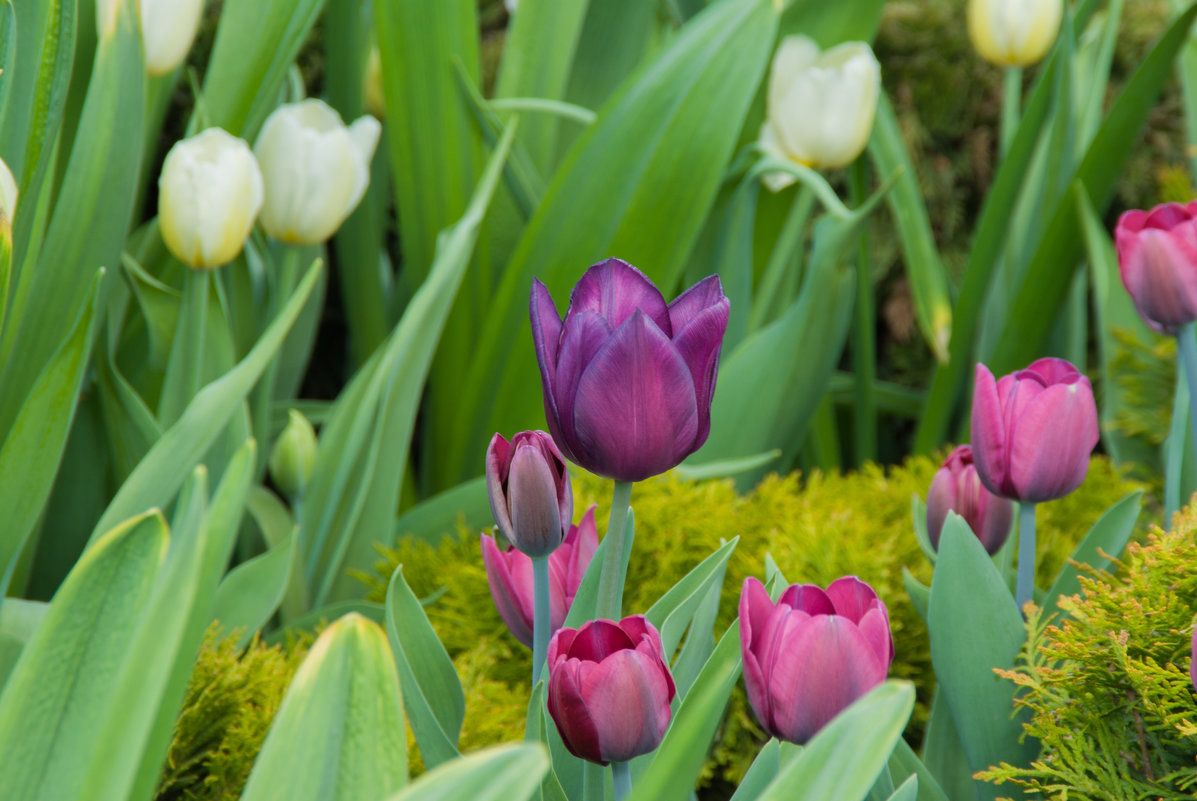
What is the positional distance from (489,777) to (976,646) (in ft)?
1.10

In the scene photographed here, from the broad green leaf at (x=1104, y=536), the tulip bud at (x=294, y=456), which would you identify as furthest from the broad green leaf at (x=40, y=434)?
the broad green leaf at (x=1104, y=536)

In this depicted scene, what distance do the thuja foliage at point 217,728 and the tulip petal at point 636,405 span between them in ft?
1.07

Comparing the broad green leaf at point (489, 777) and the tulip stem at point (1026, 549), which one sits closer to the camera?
the broad green leaf at point (489, 777)

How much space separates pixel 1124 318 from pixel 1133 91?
25cm

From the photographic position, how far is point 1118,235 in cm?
61

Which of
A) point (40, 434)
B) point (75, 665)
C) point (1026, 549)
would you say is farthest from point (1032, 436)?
point (40, 434)

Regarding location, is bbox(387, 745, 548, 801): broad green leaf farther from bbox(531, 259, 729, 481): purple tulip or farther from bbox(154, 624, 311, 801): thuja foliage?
bbox(154, 624, 311, 801): thuja foliage

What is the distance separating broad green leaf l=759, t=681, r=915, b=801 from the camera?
0.95ft

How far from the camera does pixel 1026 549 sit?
546 mm

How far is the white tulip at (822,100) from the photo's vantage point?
1027mm

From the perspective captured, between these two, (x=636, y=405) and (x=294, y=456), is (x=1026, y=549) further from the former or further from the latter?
(x=294, y=456)

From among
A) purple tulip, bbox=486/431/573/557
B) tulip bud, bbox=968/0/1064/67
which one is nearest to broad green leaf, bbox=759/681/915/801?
purple tulip, bbox=486/431/573/557

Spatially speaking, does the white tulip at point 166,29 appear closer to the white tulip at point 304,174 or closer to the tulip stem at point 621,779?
the white tulip at point 304,174

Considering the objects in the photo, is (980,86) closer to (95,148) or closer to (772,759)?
(95,148)
